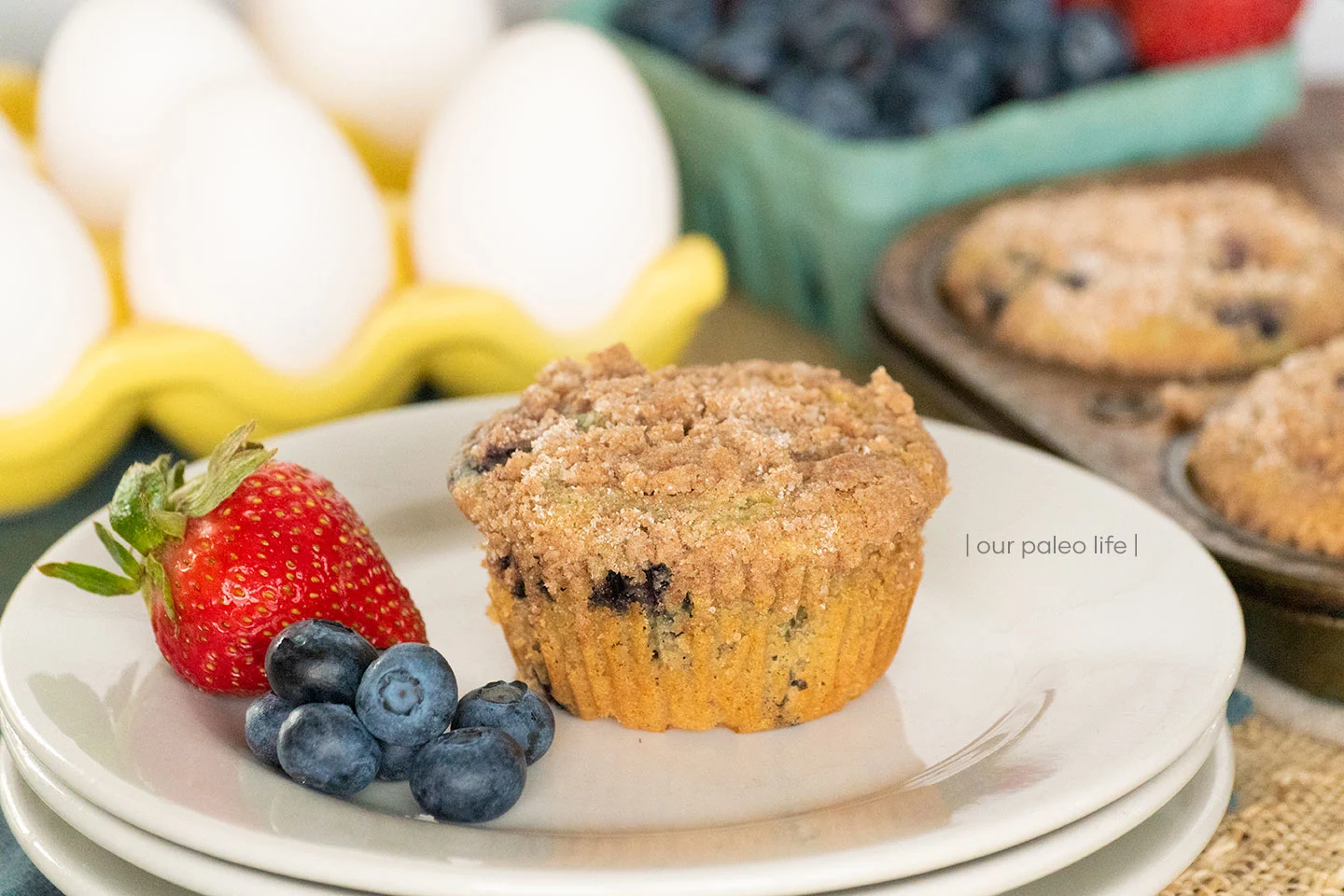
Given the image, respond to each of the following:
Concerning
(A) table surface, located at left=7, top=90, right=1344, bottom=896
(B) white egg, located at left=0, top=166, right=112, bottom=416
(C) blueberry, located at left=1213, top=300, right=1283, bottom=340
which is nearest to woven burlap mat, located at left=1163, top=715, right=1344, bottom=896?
(A) table surface, located at left=7, top=90, right=1344, bottom=896

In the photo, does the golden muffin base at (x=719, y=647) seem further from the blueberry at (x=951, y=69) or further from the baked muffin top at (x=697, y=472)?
the blueberry at (x=951, y=69)

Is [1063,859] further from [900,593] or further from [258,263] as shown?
[258,263]

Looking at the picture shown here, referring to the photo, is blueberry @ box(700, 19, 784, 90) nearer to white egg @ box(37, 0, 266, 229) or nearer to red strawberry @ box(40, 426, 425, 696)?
white egg @ box(37, 0, 266, 229)

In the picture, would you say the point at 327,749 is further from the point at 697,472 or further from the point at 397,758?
the point at 697,472

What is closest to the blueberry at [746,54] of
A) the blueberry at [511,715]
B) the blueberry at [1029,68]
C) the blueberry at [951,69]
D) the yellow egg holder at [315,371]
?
the blueberry at [951,69]

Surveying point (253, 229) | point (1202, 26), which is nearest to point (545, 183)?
point (253, 229)
